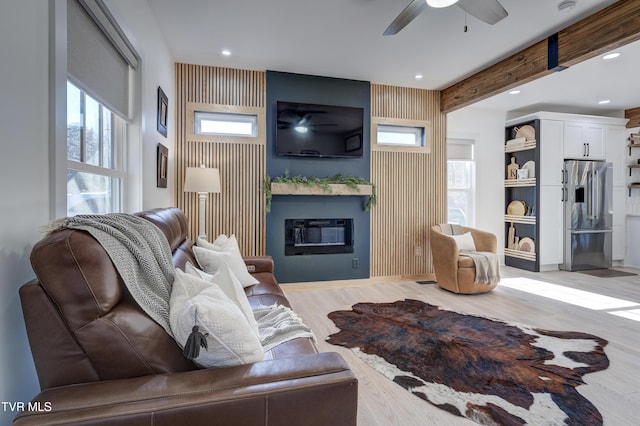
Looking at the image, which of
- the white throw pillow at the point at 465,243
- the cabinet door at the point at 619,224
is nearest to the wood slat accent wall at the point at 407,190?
the white throw pillow at the point at 465,243

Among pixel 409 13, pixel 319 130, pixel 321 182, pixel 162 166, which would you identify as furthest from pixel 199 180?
pixel 409 13

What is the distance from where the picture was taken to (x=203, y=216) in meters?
3.71

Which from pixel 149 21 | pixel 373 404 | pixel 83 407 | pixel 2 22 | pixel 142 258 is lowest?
pixel 373 404

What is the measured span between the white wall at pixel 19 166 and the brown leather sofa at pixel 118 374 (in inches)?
7.7

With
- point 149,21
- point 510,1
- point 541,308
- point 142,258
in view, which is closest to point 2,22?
point 142,258

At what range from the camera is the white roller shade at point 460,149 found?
217 inches

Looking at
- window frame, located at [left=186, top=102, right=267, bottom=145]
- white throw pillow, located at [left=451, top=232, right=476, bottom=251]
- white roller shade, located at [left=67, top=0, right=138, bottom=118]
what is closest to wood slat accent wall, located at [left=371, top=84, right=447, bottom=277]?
white throw pillow, located at [left=451, top=232, right=476, bottom=251]

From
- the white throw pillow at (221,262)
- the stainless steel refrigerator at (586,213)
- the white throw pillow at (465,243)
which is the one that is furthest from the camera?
the stainless steel refrigerator at (586,213)

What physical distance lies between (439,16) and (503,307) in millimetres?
3074

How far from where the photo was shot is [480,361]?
7.56ft

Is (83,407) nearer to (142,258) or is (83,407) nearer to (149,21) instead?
(142,258)

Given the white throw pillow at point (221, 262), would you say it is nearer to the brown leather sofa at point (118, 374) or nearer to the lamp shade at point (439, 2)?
the brown leather sofa at point (118, 374)

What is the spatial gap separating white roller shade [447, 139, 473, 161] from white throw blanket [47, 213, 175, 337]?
5.22 meters

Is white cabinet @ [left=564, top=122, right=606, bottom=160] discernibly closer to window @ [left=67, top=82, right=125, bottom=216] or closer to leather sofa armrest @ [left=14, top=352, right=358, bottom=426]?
leather sofa armrest @ [left=14, top=352, right=358, bottom=426]
